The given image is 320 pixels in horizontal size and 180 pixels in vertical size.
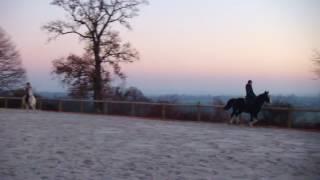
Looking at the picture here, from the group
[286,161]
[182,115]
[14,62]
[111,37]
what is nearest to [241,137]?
[286,161]

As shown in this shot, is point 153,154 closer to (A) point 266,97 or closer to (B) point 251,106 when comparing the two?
(A) point 266,97

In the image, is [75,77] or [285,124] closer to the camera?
[285,124]

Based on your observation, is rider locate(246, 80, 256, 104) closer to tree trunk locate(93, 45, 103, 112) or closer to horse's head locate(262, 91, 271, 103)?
horse's head locate(262, 91, 271, 103)

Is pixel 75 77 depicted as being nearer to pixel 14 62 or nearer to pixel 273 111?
pixel 14 62

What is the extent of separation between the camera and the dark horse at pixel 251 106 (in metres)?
24.2

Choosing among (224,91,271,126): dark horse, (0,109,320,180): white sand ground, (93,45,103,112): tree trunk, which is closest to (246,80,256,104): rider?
(224,91,271,126): dark horse

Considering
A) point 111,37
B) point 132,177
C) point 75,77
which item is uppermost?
point 111,37

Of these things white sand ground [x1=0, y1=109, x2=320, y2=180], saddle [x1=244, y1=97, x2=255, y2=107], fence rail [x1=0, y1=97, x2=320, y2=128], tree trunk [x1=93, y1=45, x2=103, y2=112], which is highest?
tree trunk [x1=93, y1=45, x2=103, y2=112]

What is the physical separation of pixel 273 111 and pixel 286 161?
1232 cm

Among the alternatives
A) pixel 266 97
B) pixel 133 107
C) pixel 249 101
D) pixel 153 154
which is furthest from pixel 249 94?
pixel 153 154

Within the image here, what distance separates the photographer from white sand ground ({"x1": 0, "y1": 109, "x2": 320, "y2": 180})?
12.3m

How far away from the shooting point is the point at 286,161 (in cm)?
1391

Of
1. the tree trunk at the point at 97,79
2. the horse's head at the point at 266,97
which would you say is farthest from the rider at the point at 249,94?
the tree trunk at the point at 97,79

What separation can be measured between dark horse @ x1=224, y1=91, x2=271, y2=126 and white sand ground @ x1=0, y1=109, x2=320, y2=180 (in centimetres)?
300
